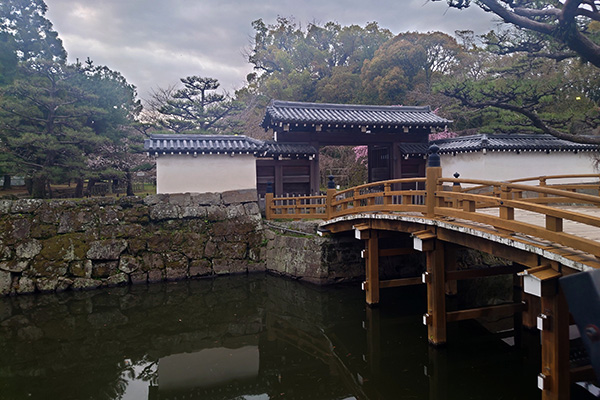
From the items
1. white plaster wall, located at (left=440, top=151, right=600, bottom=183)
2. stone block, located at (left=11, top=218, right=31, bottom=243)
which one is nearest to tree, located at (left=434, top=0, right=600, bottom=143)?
white plaster wall, located at (left=440, top=151, right=600, bottom=183)

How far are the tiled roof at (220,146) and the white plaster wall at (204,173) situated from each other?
30 cm

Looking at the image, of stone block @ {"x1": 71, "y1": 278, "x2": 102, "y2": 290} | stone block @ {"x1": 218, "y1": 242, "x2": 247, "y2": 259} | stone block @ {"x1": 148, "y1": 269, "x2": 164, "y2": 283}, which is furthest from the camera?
stone block @ {"x1": 218, "y1": 242, "x2": 247, "y2": 259}

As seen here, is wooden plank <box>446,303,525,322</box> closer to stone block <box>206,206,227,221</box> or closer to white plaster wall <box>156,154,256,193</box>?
stone block <box>206,206,227,221</box>

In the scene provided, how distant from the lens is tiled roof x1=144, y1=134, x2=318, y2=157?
1212 centimetres

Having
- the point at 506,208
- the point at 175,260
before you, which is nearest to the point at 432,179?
the point at 506,208

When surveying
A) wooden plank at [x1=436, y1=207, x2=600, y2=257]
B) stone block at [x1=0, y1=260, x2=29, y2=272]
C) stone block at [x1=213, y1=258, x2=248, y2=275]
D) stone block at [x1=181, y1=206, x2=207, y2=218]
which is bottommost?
stone block at [x1=213, y1=258, x2=248, y2=275]

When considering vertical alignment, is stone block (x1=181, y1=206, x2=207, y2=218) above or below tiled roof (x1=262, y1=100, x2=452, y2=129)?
Answer: below

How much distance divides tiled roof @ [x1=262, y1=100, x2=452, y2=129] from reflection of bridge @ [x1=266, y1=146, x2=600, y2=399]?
448 cm

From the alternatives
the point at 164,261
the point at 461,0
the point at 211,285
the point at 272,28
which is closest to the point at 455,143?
the point at 461,0

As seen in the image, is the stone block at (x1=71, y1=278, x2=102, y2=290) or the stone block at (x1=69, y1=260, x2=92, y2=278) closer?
the stone block at (x1=71, y1=278, x2=102, y2=290)

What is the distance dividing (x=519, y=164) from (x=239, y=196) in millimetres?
10510

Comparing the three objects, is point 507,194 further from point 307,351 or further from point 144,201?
point 144,201

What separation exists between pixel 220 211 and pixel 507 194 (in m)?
9.16

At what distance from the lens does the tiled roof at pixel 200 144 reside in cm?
1204
